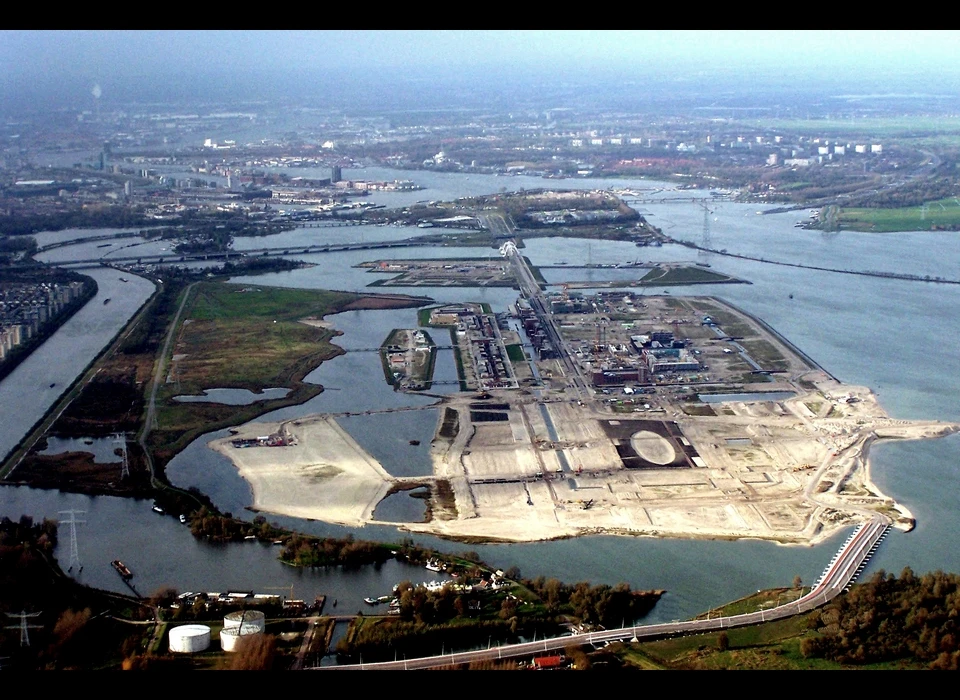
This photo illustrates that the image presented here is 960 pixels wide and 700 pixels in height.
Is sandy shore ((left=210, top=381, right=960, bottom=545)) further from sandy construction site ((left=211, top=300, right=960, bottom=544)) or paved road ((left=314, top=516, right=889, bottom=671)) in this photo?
paved road ((left=314, top=516, right=889, bottom=671))

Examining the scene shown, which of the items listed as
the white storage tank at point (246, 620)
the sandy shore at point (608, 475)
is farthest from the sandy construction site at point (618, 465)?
the white storage tank at point (246, 620)

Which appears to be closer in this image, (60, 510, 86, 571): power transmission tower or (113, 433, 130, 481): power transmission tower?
(60, 510, 86, 571): power transmission tower

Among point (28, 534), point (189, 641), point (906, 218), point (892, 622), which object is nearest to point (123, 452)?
point (28, 534)

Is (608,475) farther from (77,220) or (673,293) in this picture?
(77,220)

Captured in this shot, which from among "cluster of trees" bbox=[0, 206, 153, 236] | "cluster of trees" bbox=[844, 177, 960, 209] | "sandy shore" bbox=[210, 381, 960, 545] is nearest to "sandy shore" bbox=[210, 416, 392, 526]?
"sandy shore" bbox=[210, 381, 960, 545]

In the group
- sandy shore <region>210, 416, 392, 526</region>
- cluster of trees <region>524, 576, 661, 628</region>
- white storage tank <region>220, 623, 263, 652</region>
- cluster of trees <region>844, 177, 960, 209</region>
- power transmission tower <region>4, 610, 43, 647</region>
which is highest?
cluster of trees <region>844, 177, 960, 209</region>

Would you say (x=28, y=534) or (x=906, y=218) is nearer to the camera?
(x=28, y=534)
